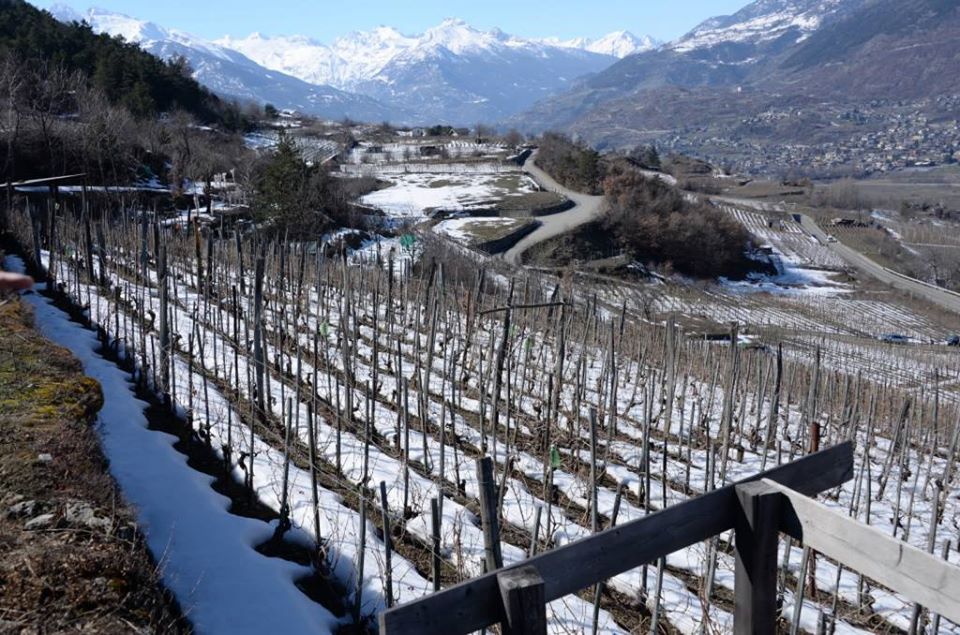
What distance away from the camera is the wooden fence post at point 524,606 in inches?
80.4

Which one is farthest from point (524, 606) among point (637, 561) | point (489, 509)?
point (489, 509)

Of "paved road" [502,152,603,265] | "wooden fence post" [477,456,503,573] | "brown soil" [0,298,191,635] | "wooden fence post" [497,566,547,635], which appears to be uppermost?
"wooden fence post" [497,566,547,635]

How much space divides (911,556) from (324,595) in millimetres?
4022

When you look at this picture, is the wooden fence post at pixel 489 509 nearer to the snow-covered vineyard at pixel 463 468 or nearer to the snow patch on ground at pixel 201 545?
the snow-covered vineyard at pixel 463 468

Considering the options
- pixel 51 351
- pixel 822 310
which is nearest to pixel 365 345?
pixel 51 351

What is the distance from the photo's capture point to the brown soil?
3.35 meters

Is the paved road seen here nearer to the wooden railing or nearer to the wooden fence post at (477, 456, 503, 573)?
the wooden fence post at (477, 456, 503, 573)

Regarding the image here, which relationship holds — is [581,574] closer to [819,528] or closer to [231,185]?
[819,528]

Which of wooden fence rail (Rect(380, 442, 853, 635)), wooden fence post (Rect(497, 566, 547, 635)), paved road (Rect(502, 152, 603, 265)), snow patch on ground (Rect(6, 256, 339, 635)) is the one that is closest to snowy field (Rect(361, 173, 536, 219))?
paved road (Rect(502, 152, 603, 265))

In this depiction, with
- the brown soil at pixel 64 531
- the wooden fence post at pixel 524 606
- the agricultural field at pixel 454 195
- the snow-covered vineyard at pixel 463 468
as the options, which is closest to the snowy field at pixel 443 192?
the agricultural field at pixel 454 195

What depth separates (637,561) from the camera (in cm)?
239

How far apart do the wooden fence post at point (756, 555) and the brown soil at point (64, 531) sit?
2.63 m

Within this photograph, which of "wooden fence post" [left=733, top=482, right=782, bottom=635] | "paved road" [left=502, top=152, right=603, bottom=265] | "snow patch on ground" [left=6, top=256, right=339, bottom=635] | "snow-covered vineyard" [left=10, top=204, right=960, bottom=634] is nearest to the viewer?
"wooden fence post" [left=733, top=482, right=782, bottom=635]

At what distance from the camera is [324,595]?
16.9 feet
